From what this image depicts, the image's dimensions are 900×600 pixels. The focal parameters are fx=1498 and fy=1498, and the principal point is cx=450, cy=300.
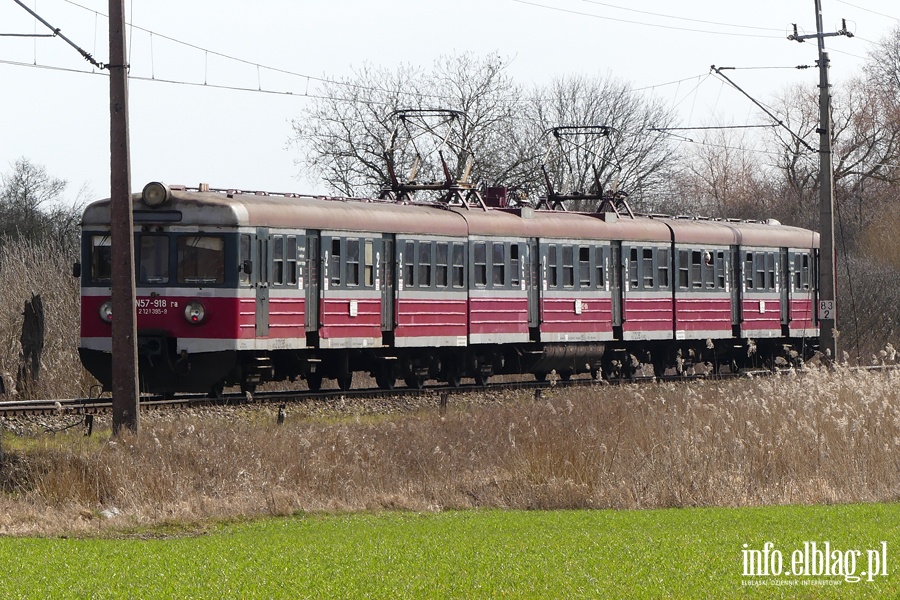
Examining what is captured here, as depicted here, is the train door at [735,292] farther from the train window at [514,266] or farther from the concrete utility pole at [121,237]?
the concrete utility pole at [121,237]

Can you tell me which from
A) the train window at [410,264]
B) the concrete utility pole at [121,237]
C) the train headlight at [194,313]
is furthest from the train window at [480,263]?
the concrete utility pole at [121,237]

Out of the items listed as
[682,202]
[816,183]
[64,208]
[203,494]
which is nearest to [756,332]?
[203,494]

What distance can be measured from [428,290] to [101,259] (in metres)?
5.71

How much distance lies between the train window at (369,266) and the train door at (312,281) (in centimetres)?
118

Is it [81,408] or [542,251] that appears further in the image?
[542,251]

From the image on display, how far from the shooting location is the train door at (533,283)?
28.0 meters

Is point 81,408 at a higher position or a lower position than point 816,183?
lower

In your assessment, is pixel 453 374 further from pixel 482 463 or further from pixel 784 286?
pixel 784 286

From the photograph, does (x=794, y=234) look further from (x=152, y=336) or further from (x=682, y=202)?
(x=682, y=202)

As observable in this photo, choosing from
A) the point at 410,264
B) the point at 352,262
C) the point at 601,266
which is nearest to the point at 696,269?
the point at 601,266

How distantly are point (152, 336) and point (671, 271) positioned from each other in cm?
1326

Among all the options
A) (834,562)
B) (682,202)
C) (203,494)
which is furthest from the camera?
(682,202)

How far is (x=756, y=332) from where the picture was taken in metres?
33.6

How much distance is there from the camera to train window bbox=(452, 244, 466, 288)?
26.3 m
